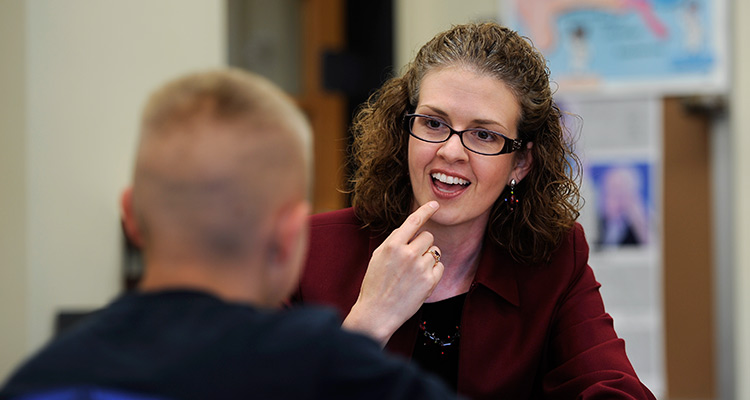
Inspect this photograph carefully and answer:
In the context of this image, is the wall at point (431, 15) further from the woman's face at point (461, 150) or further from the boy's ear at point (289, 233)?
the boy's ear at point (289, 233)

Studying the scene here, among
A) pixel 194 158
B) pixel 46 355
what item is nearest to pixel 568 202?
pixel 194 158

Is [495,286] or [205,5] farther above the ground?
[205,5]

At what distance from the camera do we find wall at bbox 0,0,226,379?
80.4 inches

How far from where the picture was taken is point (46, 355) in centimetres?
76

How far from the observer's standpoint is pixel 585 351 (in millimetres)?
1483

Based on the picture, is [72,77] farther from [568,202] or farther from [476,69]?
[568,202]

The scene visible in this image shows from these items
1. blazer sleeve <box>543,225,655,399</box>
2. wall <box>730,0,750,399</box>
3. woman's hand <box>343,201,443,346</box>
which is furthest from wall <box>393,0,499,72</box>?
woman's hand <box>343,201,443,346</box>

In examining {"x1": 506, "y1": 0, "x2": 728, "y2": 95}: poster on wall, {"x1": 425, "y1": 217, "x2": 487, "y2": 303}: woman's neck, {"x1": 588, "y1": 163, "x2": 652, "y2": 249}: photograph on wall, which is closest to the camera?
{"x1": 425, "y1": 217, "x2": 487, "y2": 303}: woman's neck

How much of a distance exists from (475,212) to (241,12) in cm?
289

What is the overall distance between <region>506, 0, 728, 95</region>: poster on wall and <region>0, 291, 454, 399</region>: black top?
7.77 feet

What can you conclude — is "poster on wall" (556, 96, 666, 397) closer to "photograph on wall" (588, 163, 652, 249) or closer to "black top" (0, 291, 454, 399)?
"photograph on wall" (588, 163, 652, 249)

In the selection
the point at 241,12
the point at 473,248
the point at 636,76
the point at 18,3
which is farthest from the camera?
the point at 241,12

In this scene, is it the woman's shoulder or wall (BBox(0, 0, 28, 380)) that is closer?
the woman's shoulder

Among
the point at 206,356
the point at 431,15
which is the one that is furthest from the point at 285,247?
the point at 431,15
